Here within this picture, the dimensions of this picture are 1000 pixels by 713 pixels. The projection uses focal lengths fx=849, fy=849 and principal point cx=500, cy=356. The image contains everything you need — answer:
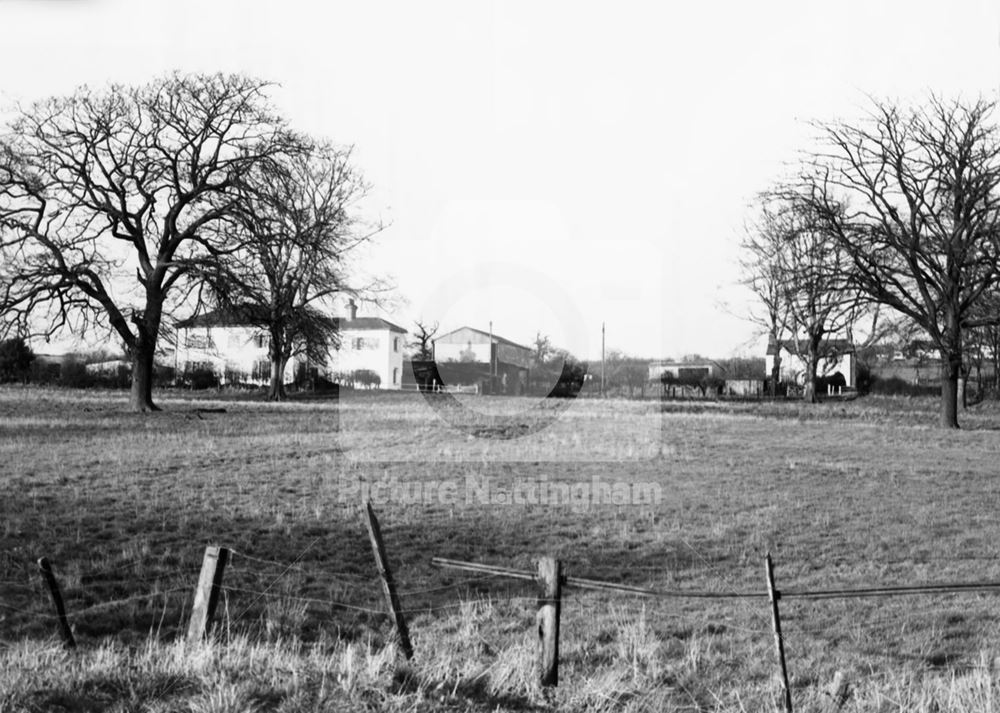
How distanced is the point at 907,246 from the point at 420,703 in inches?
1034

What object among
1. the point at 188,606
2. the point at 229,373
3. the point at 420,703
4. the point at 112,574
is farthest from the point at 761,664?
the point at 229,373

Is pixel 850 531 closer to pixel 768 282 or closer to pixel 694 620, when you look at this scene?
pixel 694 620

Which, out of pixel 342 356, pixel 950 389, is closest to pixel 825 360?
pixel 950 389

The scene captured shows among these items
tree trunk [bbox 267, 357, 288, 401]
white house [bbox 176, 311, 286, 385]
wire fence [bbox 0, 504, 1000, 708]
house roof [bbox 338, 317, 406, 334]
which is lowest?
wire fence [bbox 0, 504, 1000, 708]

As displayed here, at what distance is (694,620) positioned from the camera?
23.5 ft

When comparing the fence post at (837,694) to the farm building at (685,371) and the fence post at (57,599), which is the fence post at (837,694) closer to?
the fence post at (57,599)

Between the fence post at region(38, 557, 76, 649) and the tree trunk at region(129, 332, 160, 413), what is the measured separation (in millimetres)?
23631

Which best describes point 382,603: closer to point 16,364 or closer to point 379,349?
point 16,364

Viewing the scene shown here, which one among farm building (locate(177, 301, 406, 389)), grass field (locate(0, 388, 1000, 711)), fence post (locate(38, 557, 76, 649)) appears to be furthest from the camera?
farm building (locate(177, 301, 406, 389))

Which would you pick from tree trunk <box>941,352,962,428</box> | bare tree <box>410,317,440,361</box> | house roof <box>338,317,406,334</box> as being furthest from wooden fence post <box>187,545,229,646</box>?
house roof <box>338,317,406,334</box>

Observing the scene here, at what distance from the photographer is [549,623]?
5.13m

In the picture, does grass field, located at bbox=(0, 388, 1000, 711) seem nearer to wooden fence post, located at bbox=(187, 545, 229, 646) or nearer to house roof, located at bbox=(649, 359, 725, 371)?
wooden fence post, located at bbox=(187, 545, 229, 646)

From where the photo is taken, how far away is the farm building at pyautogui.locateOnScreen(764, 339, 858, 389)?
142ft

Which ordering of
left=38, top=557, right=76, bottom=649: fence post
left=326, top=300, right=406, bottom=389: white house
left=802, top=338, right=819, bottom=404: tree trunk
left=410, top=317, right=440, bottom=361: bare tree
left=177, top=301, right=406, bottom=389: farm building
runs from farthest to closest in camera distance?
left=326, top=300, right=406, bottom=389: white house
left=177, top=301, right=406, bottom=389: farm building
left=802, top=338, right=819, bottom=404: tree trunk
left=410, top=317, right=440, bottom=361: bare tree
left=38, top=557, right=76, bottom=649: fence post
